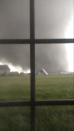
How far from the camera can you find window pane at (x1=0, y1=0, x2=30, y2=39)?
4.08 ft

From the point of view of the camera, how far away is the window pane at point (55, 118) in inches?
47.6

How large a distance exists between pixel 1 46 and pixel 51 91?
1.16 feet

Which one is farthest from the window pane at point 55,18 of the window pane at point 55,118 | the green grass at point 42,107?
the window pane at point 55,118

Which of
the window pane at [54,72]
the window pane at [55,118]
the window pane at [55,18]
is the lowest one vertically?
the window pane at [55,118]

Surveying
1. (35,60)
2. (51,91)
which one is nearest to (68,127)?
(51,91)

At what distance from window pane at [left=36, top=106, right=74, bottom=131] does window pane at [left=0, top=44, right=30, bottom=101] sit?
118 millimetres

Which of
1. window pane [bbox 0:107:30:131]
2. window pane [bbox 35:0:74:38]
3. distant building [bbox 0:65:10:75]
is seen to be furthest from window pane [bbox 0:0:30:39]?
window pane [bbox 0:107:30:131]

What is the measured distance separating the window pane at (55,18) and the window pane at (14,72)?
14cm

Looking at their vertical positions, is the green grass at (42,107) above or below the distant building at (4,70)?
below

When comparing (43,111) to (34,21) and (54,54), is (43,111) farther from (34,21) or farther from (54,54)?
(34,21)

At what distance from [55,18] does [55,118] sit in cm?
53

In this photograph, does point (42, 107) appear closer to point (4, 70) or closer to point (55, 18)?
point (4, 70)

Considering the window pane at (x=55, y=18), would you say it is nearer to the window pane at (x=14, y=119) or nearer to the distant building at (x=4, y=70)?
the distant building at (x=4, y=70)

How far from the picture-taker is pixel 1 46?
1.24m
